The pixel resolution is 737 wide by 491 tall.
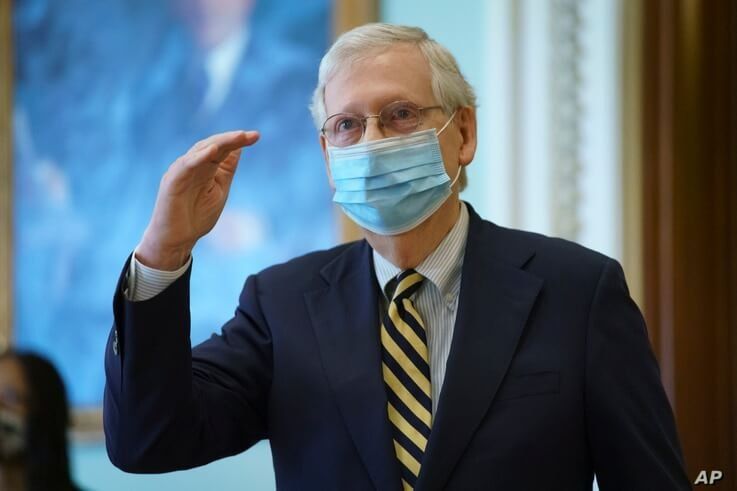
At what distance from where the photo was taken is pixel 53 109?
355 cm

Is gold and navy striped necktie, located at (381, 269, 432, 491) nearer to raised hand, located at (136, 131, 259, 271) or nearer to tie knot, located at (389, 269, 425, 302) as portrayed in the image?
tie knot, located at (389, 269, 425, 302)

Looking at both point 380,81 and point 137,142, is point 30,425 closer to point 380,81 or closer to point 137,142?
point 380,81

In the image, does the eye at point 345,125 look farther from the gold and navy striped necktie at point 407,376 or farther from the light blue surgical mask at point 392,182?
the gold and navy striped necktie at point 407,376

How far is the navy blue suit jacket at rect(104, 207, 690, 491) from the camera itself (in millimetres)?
1639

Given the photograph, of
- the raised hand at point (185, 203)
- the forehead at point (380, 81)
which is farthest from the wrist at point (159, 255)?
the forehead at point (380, 81)

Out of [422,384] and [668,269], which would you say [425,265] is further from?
[668,269]

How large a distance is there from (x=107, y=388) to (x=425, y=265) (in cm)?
61

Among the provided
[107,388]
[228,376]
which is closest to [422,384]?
[228,376]

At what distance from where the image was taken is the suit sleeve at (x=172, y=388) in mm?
1604

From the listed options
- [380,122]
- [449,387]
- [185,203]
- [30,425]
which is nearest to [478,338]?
[449,387]

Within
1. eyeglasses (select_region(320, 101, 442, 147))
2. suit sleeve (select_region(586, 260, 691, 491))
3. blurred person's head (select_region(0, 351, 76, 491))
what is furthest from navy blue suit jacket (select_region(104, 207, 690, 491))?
blurred person's head (select_region(0, 351, 76, 491))

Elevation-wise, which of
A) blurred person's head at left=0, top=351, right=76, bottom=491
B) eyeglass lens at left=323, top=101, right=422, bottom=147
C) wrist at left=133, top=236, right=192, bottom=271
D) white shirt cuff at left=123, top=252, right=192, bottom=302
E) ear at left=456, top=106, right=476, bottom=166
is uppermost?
blurred person's head at left=0, top=351, right=76, bottom=491

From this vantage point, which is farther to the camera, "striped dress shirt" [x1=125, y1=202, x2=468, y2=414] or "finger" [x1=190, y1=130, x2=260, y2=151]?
"striped dress shirt" [x1=125, y1=202, x2=468, y2=414]

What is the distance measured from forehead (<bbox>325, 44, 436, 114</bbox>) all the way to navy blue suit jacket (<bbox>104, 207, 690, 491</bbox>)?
31 centimetres
